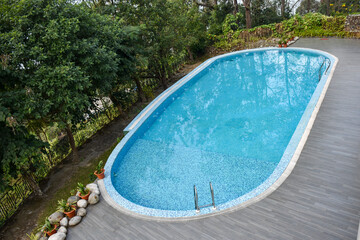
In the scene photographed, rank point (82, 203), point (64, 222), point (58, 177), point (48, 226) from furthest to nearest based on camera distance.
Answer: point (58, 177) < point (82, 203) < point (64, 222) < point (48, 226)

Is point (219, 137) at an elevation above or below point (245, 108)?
below

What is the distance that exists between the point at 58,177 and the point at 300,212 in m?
7.76

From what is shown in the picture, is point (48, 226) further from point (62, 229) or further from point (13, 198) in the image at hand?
point (13, 198)

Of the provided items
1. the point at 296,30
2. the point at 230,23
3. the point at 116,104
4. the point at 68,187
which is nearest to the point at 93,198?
the point at 68,187

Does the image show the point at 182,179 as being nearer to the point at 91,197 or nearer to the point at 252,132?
the point at 91,197

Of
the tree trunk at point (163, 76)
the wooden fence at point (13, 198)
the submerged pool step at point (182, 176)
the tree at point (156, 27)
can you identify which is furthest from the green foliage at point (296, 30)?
the wooden fence at point (13, 198)

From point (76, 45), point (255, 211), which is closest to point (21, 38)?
point (76, 45)

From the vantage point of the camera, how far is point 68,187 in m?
8.04

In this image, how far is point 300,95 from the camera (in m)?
11.0

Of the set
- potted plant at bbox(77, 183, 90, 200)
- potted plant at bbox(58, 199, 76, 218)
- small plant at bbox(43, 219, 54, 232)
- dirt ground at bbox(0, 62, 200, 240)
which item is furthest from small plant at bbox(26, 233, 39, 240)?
potted plant at bbox(77, 183, 90, 200)

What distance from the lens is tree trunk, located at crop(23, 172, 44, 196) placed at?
753 cm

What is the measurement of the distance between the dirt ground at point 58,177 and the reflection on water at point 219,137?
61.0 inches

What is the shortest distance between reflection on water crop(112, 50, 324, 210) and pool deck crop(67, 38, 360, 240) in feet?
3.58

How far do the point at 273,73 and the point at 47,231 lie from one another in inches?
511
